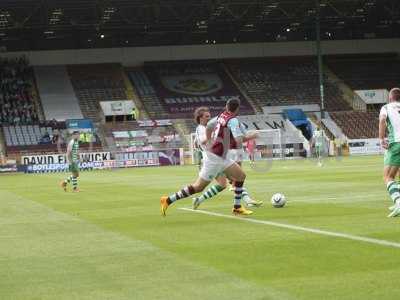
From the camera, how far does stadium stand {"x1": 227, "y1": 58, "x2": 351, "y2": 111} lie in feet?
247

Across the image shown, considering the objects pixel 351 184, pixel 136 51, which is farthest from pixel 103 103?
pixel 351 184

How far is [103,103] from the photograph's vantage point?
71.2 meters

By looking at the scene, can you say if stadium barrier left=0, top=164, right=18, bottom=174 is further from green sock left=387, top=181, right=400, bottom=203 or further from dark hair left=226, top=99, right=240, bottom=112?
green sock left=387, top=181, right=400, bottom=203

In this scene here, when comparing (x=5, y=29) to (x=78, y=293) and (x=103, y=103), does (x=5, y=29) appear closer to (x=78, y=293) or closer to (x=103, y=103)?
(x=103, y=103)

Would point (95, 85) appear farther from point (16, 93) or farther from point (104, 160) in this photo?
point (104, 160)

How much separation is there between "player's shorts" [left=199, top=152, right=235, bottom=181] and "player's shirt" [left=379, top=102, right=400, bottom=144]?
10.1 feet

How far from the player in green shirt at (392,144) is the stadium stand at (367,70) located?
64.8m

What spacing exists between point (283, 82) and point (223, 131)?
63.9 m

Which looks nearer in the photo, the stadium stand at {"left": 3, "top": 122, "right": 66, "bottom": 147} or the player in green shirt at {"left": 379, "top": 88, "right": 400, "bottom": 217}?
the player in green shirt at {"left": 379, "top": 88, "right": 400, "bottom": 217}

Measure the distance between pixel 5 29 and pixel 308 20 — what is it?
27341 millimetres

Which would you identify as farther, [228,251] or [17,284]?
[228,251]

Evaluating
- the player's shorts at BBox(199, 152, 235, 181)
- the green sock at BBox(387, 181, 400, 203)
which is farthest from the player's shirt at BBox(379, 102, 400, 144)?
the player's shorts at BBox(199, 152, 235, 181)

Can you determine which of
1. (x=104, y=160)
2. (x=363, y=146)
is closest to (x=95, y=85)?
(x=104, y=160)

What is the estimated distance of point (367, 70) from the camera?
263 ft
